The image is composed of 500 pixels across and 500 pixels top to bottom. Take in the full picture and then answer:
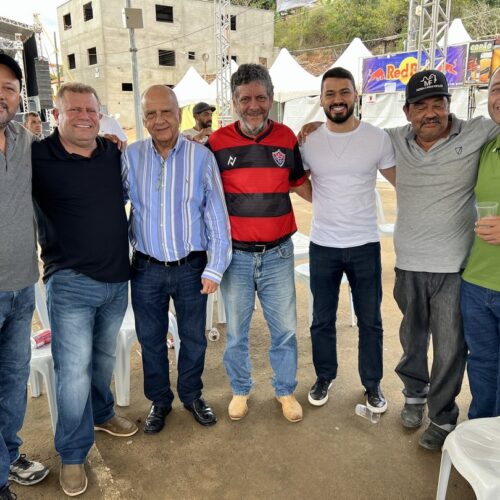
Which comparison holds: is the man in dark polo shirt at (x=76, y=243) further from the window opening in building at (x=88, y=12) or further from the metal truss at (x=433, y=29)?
the window opening in building at (x=88, y=12)

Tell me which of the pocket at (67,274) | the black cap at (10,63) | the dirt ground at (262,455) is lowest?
the dirt ground at (262,455)

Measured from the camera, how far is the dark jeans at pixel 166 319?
250 cm

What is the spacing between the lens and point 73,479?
2223mm

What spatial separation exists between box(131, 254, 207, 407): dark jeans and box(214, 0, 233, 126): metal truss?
1057 centimetres

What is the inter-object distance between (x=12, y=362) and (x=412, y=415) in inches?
86.1

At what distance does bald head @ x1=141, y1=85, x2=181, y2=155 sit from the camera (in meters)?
2.38

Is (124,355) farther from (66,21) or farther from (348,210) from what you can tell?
(66,21)

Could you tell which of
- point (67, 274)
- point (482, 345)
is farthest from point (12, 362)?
point (482, 345)

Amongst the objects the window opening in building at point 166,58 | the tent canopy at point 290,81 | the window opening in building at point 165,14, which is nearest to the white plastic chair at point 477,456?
the tent canopy at point 290,81

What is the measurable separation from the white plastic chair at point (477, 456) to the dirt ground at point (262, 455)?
0.57 metres

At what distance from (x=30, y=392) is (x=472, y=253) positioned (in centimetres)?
287

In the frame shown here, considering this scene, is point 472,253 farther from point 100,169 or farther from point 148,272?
point 100,169

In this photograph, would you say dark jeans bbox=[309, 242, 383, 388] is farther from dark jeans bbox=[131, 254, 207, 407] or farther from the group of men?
dark jeans bbox=[131, 254, 207, 407]

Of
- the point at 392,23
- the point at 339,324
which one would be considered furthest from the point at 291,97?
the point at 392,23
